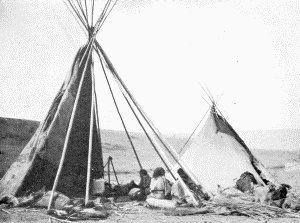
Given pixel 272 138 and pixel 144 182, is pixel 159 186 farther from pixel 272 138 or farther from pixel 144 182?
pixel 272 138

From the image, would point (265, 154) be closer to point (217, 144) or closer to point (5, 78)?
point (217, 144)

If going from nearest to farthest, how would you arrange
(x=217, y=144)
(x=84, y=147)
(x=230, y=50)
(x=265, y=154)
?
(x=84, y=147), (x=217, y=144), (x=230, y=50), (x=265, y=154)

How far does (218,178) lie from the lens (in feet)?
20.3

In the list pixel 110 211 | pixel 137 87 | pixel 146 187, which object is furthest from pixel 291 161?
pixel 110 211

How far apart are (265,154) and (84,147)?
14.4m

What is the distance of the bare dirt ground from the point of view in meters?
3.87

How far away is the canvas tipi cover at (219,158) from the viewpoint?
20.1 feet

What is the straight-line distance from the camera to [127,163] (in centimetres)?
1215

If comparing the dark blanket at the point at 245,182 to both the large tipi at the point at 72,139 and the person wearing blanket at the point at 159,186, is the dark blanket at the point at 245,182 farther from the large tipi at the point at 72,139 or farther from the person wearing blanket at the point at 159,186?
the person wearing blanket at the point at 159,186

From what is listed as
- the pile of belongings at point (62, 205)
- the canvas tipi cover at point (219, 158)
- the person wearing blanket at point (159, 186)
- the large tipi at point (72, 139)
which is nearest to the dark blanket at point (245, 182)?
the canvas tipi cover at point (219, 158)

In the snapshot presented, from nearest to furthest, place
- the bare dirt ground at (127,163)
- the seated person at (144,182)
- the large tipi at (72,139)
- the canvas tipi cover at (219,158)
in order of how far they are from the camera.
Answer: the bare dirt ground at (127,163), the large tipi at (72,139), the seated person at (144,182), the canvas tipi cover at (219,158)

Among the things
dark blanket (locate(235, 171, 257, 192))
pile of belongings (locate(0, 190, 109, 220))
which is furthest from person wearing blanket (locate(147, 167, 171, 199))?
dark blanket (locate(235, 171, 257, 192))

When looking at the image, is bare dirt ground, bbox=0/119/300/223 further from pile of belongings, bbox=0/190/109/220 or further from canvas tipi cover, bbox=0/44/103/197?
canvas tipi cover, bbox=0/44/103/197

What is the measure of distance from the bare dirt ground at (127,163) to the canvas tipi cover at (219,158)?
6.21 ft
